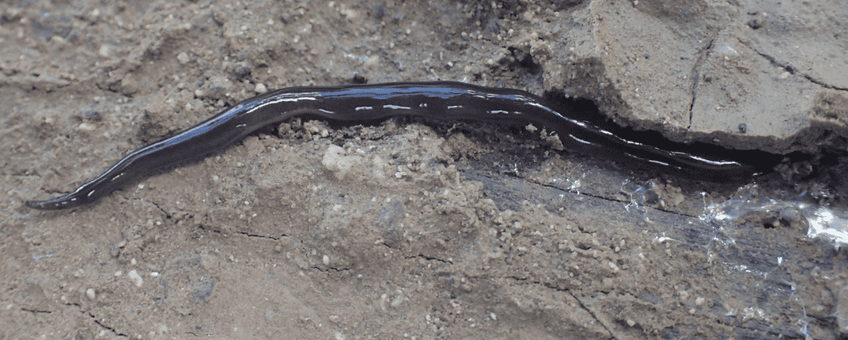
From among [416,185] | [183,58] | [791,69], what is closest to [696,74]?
[791,69]

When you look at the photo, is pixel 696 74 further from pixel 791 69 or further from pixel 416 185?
pixel 416 185

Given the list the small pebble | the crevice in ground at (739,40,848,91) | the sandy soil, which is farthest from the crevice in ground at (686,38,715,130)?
the small pebble

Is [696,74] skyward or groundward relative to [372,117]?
skyward

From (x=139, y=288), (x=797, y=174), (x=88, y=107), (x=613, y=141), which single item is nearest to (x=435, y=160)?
(x=613, y=141)

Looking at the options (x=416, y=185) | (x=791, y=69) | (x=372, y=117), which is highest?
(x=791, y=69)

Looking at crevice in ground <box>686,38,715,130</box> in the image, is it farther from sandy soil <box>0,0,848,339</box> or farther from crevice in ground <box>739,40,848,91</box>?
crevice in ground <box>739,40,848,91</box>

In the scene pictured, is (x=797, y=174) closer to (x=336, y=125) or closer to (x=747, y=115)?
(x=747, y=115)

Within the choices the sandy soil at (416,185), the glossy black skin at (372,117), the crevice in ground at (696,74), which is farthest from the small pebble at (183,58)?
the crevice in ground at (696,74)
